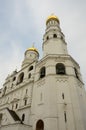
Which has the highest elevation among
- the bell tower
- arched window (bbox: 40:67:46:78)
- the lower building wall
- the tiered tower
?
the bell tower

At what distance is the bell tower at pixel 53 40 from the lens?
24375 mm

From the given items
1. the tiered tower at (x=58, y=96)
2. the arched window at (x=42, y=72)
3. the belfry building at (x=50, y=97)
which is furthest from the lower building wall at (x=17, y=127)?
the arched window at (x=42, y=72)

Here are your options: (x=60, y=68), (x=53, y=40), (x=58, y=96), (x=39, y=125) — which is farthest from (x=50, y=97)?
(x=53, y=40)

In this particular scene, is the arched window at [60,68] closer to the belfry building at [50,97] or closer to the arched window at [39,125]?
the belfry building at [50,97]

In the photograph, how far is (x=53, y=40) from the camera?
25.9m

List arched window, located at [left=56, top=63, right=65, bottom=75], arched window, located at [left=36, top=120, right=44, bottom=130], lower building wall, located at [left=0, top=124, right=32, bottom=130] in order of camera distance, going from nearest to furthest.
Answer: lower building wall, located at [left=0, top=124, right=32, bottom=130] → arched window, located at [left=36, top=120, right=44, bottom=130] → arched window, located at [left=56, top=63, right=65, bottom=75]

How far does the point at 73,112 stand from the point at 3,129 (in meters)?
10.3

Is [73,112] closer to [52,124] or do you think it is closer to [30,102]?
[52,124]

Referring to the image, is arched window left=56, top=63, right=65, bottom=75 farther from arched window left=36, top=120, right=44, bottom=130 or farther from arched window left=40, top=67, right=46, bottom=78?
arched window left=36, top=120, right=44, bottom=130

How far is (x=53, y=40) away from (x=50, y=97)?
42.9 ft

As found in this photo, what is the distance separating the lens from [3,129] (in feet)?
58.7

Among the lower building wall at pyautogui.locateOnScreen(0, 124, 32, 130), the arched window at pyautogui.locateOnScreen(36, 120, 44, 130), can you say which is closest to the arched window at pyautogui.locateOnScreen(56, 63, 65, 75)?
the arched window at pyautogui.locateOnScreen(36, 120, 44, 130)

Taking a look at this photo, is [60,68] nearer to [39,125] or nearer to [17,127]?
[39,125]

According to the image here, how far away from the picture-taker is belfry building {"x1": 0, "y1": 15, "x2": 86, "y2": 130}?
15.6m
